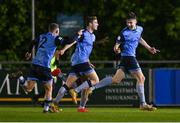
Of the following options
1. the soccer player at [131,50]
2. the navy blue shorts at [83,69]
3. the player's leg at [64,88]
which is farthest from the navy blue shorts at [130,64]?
the player's leg at [64,88]

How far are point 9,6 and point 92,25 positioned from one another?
17.0 meters

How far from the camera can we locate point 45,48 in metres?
18.2

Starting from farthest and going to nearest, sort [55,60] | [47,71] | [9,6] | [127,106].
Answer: [9,6], [127,106], [55,60], [47,71]

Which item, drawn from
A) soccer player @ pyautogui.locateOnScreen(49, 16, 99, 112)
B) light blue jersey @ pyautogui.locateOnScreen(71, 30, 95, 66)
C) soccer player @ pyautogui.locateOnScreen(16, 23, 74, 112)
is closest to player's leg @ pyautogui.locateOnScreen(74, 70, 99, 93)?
soccer player @ pyautogui.locateOnScreen(49, 16, 99, 112)

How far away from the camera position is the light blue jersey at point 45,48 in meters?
18.1

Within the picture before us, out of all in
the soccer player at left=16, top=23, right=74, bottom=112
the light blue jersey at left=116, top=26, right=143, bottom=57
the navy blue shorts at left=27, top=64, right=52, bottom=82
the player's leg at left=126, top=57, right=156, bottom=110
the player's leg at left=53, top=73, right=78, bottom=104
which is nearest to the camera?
the soccer player at left=16, top=23, right=74, bottom=112

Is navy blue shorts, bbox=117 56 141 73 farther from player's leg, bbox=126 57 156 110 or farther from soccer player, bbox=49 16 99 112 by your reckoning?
soccer player, bbox=49 16 99 112

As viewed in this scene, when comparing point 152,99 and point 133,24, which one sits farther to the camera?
point 152,99

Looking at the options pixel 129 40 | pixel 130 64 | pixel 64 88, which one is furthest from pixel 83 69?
pixel 129 40

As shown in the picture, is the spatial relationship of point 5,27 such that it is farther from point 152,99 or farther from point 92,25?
point 92,25

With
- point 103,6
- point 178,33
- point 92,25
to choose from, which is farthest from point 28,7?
point 92,25

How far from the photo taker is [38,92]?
25469 mm

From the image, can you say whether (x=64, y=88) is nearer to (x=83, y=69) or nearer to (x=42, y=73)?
(x=83, y=69)

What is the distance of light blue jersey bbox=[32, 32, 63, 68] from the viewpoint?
18125mm
